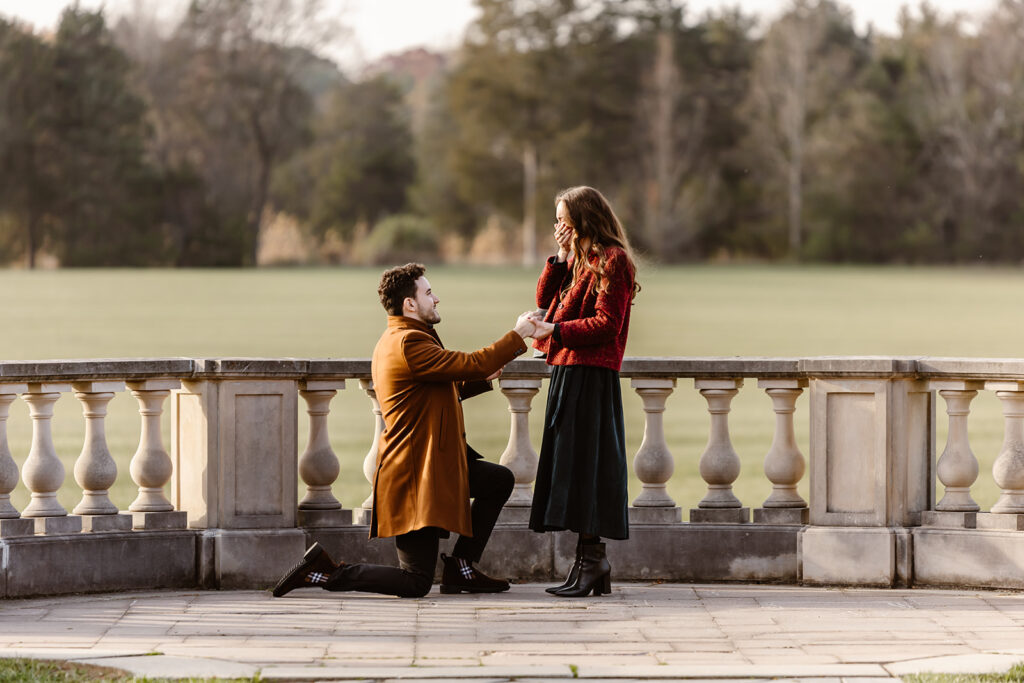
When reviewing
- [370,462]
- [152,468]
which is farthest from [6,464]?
[370,462]

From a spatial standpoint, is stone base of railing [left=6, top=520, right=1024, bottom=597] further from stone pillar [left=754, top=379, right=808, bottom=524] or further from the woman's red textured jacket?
the woman's red textured jacket

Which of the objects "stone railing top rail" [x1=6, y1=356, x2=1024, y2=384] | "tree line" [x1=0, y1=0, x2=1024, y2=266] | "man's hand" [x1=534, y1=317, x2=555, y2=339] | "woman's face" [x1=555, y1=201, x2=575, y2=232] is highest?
"tree line" [x1=0, y1=0, x2=1024, y2=266]

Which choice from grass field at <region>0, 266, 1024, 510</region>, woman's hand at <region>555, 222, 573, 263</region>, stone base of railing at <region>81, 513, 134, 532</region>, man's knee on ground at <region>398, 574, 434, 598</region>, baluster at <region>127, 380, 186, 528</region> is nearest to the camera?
man's knee on ground at <region>398, 574, 434, 598</region>

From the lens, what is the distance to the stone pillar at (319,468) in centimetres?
671

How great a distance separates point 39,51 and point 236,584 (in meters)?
64.7

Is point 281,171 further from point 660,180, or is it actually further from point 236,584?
point 236,584

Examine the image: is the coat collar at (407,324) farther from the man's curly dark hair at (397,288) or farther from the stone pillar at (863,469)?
the stone pillar at (863,469)

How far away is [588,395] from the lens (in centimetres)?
612

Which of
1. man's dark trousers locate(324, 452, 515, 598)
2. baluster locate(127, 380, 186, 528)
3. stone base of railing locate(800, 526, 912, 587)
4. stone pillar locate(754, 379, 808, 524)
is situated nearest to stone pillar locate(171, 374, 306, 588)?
baluster locate(127, 380, 186, 528)

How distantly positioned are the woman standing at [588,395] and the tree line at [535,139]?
200 ft

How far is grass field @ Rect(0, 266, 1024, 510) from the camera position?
20562mm

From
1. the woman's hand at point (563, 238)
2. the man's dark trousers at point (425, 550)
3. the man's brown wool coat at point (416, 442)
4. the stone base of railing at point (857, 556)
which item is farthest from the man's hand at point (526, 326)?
the stone base of railing at point (857, 556)

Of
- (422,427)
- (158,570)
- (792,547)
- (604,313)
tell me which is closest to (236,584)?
(158,570)

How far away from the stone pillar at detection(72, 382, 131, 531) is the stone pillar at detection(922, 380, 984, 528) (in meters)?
3.43
